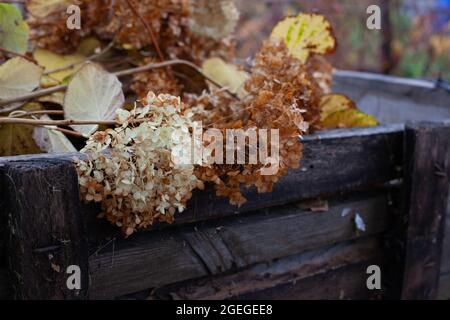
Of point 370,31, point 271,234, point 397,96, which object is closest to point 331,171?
point 271,234

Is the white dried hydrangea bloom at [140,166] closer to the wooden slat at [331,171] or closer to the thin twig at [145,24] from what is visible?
the wooden slat at [331,171]

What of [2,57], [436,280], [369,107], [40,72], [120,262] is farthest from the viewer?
[369,107]

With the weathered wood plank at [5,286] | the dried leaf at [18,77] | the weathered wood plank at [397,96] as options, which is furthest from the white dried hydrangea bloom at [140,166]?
the weathered wood plank at [397,96]

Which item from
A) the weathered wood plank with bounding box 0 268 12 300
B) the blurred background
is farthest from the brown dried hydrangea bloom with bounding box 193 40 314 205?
the blurred background

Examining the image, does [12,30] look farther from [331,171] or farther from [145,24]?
Answer: [331,171]

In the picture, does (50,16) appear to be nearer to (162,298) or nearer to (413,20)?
(162,298)

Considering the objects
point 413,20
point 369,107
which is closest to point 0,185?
point 369,107
